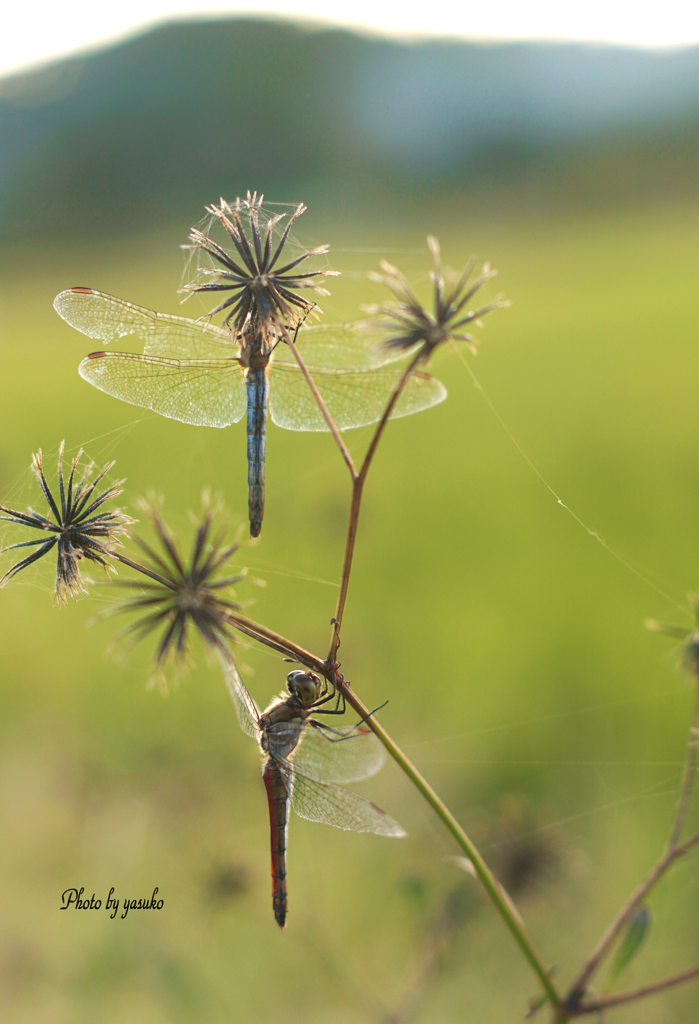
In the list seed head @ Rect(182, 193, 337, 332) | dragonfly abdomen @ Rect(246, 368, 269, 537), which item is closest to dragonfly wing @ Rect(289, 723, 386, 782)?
dragonfly abdomen @ Rect(246, 368, 269, 537)

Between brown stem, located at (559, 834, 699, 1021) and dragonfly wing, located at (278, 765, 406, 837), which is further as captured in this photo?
dragonfly wing, located at (278, 765, 406, 837)

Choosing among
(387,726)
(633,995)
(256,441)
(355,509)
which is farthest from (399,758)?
(387,726)

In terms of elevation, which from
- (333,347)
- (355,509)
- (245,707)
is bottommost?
(245,707)

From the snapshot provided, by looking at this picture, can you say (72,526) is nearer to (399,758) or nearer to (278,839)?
(399,758)

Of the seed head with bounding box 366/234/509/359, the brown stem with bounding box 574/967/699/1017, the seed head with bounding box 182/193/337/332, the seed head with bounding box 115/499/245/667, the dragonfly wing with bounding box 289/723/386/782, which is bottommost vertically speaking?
the brown stem with bounding box 574/967/699/1017

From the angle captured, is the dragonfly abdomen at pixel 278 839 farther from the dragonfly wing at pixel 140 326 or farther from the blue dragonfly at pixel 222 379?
the dragonfly wing at pixel 140 326

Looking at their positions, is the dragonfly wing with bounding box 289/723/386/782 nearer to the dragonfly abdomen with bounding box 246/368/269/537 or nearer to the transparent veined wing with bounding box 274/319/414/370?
the dragonfly abdomen with bounding box 246/368/269/537
